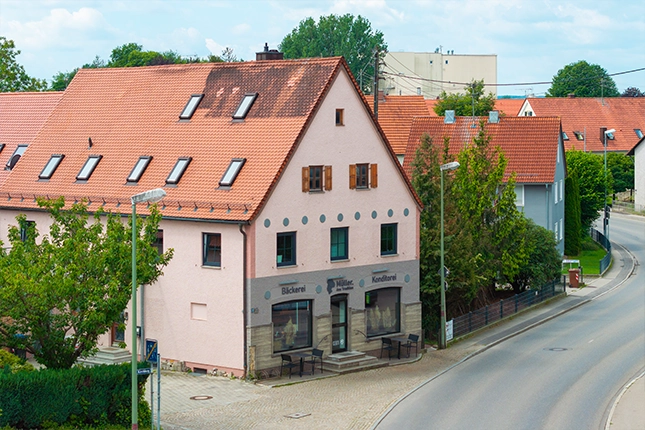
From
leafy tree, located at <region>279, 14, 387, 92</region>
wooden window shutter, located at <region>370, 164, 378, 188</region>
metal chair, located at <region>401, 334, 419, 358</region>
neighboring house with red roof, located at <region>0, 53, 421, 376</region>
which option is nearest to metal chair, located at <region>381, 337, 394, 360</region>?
neighboring house with red roof, located at <region>0, 53, 421, 376</region>

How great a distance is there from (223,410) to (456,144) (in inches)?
1457

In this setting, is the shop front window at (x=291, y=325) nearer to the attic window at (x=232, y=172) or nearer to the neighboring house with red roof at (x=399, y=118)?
the attic window at (x=232, y=172)

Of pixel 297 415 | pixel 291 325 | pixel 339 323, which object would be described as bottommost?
pixel 297 415

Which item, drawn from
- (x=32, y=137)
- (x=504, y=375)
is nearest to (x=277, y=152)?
(x=504, y=375)

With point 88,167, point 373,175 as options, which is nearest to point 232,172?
point 373,175

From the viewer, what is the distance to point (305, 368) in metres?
39.8

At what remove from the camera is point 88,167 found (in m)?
43.8

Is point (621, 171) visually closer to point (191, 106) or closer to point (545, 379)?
point (545, 379)

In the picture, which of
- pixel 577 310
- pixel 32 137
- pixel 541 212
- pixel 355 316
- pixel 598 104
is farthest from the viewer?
pixel 598 104

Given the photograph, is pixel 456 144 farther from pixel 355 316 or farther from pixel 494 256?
pixel 355 316

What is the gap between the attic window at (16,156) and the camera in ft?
160

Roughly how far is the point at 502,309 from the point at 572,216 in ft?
74.1

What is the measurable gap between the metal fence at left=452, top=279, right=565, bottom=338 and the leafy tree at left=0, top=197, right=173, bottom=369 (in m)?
19.7

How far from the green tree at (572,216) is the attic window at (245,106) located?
35578 millimetres
